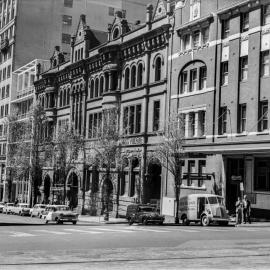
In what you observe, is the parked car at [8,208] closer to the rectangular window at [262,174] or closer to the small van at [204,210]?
the small van at [204,210]

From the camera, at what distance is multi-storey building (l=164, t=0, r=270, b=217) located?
39250mm

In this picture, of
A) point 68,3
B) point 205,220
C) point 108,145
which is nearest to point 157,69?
point 108,145

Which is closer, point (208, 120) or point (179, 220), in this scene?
point (179, 220)

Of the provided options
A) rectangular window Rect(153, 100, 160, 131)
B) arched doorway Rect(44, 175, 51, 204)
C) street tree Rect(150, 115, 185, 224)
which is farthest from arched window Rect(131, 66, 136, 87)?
arched doorway Rect(44, 175, 51, 204)

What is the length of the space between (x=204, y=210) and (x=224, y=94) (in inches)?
422

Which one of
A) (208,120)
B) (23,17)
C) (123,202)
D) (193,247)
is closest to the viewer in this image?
(193,247)

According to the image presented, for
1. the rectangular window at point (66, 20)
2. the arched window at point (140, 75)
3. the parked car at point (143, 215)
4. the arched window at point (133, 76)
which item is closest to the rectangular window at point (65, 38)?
the rectangular window at point (66, 20)

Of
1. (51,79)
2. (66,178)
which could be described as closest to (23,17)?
(51,79)

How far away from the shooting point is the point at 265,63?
39500 millimetres

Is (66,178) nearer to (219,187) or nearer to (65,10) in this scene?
(219,187)

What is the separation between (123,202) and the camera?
174 feet

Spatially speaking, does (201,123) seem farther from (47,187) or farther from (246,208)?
(47,187)

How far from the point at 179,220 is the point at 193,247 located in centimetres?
2012

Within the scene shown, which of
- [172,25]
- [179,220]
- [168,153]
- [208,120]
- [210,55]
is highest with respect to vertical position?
[172,25]
